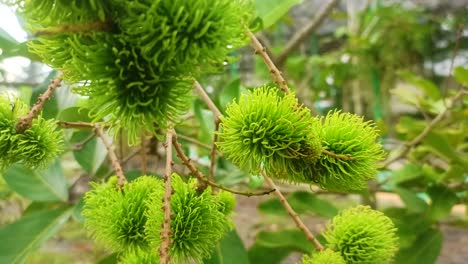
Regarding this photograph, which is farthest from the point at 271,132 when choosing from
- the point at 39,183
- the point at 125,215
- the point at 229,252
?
the point at 39,183

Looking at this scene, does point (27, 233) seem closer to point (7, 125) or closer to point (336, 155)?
point (7, 125)

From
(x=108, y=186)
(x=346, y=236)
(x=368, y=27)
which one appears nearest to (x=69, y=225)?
(x=108, y=186)

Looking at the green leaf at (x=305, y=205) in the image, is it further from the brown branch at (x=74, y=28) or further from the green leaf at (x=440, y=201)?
the brown branch at (x=74, y=28)

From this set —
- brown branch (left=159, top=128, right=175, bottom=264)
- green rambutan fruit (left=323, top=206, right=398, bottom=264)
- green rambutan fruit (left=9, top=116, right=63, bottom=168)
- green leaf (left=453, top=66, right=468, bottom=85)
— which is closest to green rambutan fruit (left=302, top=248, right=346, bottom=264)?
green rambutan fruit (left=323, top=206, right=398, bottom=264)

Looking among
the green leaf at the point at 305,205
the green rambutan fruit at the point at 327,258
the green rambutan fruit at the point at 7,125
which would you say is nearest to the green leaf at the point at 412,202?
the green leaf at the point at 305,205

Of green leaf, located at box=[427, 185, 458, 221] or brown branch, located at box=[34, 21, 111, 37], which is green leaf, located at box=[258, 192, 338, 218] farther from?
brown branch, located at box=[34, 21, 111, 37]

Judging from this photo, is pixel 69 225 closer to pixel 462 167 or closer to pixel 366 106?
pixel 462 167
